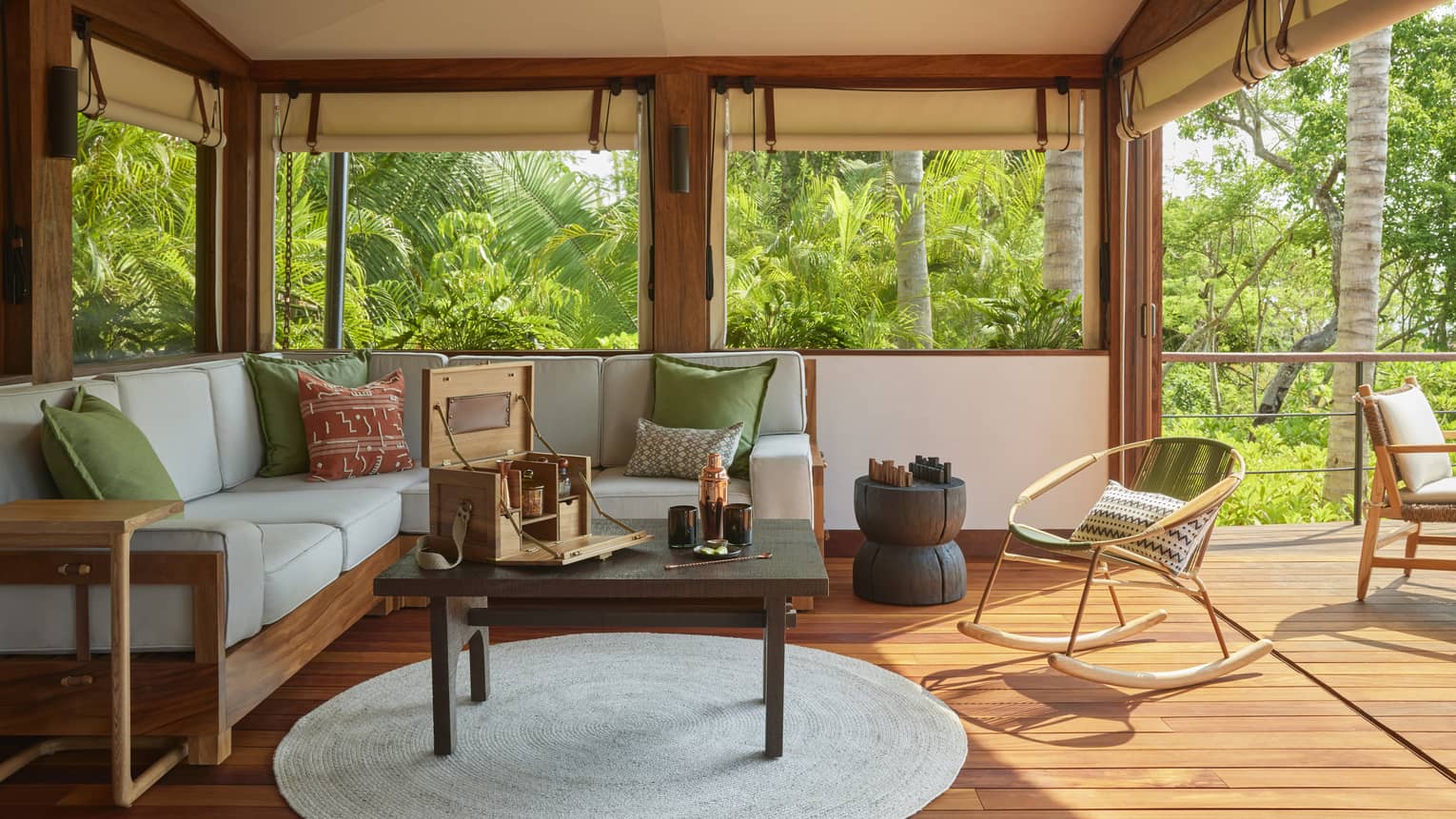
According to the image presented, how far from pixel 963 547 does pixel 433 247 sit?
5.62 meters

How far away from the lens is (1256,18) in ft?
12.5

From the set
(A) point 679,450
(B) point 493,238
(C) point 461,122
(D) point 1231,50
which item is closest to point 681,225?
(C) point 461,122

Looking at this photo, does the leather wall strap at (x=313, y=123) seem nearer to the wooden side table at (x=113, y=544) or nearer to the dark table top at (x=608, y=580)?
the wooden side table at (x=113, y=544)

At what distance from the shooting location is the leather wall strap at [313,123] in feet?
17.5

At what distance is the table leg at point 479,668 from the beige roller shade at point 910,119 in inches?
111

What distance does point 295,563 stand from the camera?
10.5ft

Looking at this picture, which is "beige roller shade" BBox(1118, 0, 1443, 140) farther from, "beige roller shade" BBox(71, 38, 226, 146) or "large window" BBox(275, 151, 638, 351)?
"large window" BBox(275, 151, 638, 351)

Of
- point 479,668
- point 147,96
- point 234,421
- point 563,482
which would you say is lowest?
point 479,668

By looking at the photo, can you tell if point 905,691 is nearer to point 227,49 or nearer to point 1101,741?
point 1101,741

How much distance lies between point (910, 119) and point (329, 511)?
10.1ft

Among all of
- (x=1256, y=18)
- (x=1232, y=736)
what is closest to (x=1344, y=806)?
(x=1232, y=736)

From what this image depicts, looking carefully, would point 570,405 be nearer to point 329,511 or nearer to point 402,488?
point 402,488

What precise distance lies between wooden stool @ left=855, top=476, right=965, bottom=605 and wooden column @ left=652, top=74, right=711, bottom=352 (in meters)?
1.32

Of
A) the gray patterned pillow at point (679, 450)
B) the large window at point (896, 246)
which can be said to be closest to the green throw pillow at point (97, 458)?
the gray patterned pillow at point (679, 450)
